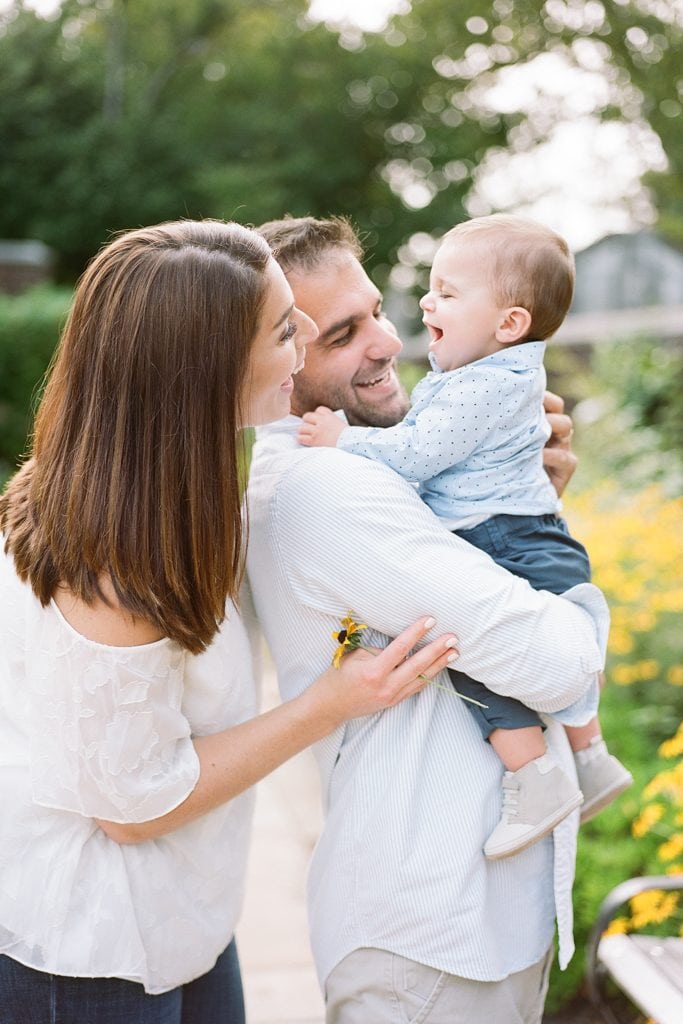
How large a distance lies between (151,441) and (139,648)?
31cm

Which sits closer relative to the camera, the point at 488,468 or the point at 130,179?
the point at 488,468

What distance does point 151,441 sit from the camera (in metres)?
1.66

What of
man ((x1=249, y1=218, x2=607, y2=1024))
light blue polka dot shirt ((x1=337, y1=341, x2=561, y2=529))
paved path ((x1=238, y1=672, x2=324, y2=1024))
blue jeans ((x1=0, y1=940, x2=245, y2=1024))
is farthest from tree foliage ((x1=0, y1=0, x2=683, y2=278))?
blue jeans ((x1=0, y1=940, x2=245, y2=1024))

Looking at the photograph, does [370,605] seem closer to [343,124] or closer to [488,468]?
[488,468]

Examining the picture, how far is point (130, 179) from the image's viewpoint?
22797mm

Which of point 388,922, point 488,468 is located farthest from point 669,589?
point 388,922

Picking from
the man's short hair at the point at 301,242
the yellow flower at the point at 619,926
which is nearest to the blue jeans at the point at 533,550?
the man's short hair at the point at 301,242

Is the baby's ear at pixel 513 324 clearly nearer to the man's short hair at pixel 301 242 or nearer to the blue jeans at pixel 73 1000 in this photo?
the man's short hair at pixel 301 242

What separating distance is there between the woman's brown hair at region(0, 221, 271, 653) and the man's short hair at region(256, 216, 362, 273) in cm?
57

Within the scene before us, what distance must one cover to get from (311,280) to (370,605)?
80 centimetres

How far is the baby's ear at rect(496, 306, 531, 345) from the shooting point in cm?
219

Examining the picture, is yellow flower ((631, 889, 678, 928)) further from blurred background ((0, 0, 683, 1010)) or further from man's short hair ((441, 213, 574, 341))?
blurred background ((0, 0, 683, 1010))

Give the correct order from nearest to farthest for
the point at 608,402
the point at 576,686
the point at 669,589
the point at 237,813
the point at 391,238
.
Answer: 1. the point at 576,686
2. the point at 237,813
3. the point at 669,589
4. the point at 608,402
5. the point at 391,238

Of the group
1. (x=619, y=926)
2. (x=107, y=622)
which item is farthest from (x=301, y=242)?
(x=619, y=926)
